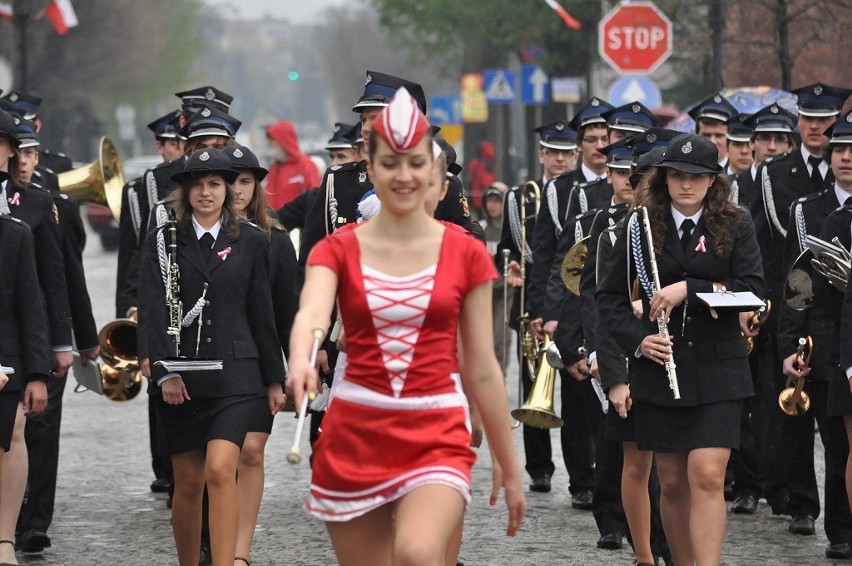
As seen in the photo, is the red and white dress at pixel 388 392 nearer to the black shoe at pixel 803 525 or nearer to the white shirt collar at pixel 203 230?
the white shirt collar at pixel 203 230

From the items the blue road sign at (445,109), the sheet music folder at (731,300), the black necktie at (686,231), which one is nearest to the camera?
the sheet music folder at (731,300)

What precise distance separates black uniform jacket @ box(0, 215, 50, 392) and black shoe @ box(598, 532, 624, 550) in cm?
302

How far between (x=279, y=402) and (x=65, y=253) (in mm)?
2178

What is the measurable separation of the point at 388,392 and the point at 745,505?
216 inches

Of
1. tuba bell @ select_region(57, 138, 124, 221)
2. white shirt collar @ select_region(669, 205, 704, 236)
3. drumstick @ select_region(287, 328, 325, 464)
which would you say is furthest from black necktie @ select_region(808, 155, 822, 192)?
drumstick @ select_region(287, 328, 325, 464)

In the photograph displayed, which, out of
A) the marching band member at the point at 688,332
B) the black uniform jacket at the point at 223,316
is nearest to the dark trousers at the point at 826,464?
the marching band member at the point at 688,332

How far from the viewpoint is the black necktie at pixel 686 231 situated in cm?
823

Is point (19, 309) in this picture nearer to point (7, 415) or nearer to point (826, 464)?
point (7, 415)

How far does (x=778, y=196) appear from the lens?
11258mm

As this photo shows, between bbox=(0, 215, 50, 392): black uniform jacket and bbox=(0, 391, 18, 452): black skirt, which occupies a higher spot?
bbox=(0, 215, 50, 392): black uniform jacket

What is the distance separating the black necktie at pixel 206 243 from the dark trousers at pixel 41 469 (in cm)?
195

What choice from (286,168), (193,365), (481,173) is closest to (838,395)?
(193,365)

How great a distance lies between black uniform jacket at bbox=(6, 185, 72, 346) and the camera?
9.41 m

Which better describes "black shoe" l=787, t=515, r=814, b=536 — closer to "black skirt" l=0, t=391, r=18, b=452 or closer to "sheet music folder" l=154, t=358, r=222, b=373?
"sheet music folder" l=154, t=358, r=222, b=373
